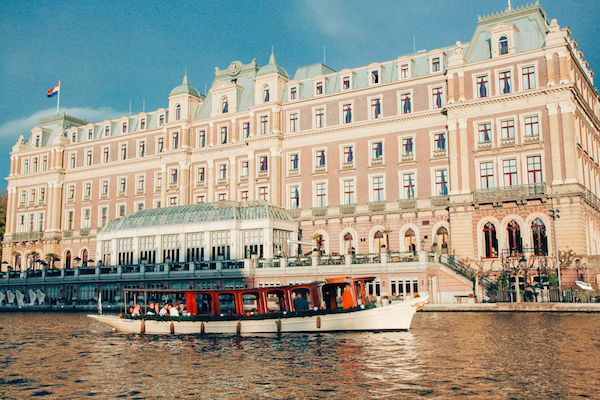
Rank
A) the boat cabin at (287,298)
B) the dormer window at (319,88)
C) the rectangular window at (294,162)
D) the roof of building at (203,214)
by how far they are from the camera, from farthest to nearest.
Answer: the dormer window at (319,88) < the rectangular window at (294,162) < the roof of building at (203,214) < the boat cabin at (287,298)

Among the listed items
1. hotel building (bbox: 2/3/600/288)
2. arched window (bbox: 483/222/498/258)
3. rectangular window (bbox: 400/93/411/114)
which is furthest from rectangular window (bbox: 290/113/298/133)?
arched window (bbox: 483/222/498/258)

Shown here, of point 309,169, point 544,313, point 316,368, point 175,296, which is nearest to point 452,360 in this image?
point 316,368

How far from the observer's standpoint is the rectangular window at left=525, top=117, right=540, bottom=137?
54531mm

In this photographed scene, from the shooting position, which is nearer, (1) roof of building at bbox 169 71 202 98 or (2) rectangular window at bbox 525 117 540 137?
(2) rectangular window at bbox 525 117 540 137

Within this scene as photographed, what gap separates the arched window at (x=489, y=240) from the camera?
→ 5458 cm

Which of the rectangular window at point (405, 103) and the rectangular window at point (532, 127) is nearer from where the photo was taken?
the rectangular window at point (532, 127)

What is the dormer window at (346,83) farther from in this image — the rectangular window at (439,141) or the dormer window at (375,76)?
the rectangular window at (439,141)

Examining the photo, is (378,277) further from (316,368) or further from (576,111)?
(316,368)

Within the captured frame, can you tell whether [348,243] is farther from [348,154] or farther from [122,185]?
[122,185]

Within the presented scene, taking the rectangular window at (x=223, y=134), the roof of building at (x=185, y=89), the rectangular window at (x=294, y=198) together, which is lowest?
the rectangular window at (x=294, y=198)

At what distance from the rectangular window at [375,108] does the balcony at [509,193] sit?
14526mm

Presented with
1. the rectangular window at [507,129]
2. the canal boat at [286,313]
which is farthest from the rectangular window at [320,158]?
the canal boat at [286,313]

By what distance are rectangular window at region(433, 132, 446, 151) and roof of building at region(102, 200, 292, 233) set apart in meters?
16.8

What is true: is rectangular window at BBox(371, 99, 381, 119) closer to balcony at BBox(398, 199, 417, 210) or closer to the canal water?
balcony at BBox(398, 199, 417, 210)
